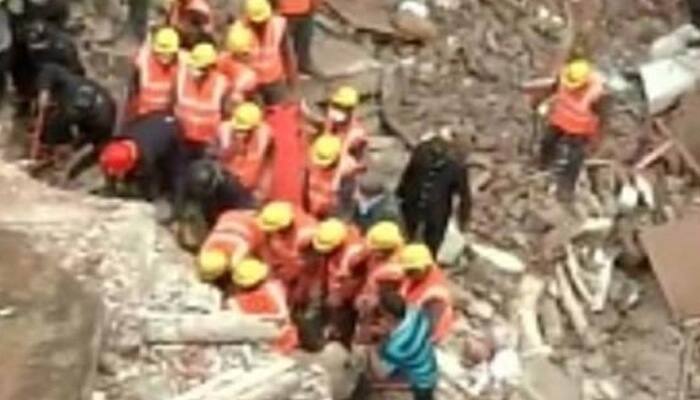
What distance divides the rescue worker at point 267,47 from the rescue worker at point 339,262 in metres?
2.42

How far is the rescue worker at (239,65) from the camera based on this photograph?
19.0 m

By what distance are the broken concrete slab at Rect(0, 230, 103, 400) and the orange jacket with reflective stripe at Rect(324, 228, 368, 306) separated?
2.30 metres

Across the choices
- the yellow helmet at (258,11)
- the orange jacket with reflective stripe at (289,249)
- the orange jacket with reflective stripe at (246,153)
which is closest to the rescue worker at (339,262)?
the orange jacket with reflective stripe at (289,249)

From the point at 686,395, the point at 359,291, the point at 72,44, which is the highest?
the point at 72,44

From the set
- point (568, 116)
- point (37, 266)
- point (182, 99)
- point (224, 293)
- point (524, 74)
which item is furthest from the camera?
point (524, 74)

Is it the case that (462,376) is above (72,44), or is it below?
below

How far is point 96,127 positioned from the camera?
18703 millimetres

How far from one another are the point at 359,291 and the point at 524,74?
560 cm

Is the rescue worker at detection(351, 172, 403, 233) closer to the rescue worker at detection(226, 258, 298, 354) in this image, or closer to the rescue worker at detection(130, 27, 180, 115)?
the rescue worker at detection(130, 27, 180, 115)

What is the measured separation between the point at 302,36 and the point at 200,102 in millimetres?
2832

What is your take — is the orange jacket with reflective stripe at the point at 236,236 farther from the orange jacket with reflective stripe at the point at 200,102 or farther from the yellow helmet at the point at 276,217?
the orange jacket with reflective stripe at the point at 200,102

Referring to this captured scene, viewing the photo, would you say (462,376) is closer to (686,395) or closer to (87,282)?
(686,395)

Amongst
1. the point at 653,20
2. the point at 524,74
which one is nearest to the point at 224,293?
the point at 524,74

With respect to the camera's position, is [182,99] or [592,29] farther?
[592,29]
